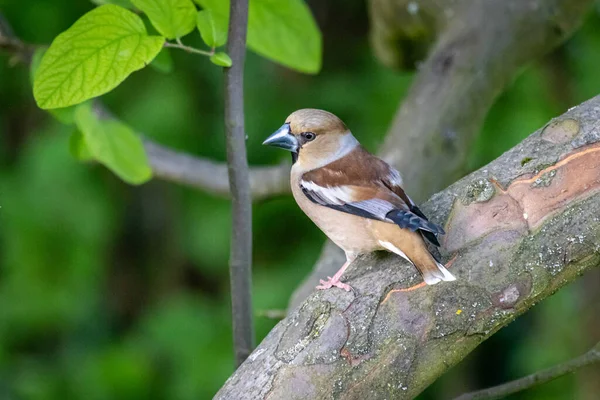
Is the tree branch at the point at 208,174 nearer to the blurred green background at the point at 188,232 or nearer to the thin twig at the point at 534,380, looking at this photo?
the blurred green background at the point at 188,232

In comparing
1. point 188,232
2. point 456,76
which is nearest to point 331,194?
point 456,76

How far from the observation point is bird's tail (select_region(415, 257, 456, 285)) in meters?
1.38

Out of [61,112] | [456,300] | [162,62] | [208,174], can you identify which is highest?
[456,300]

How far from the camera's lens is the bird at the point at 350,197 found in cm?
146

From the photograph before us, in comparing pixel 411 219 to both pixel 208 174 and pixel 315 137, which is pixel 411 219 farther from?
pixel 208 174

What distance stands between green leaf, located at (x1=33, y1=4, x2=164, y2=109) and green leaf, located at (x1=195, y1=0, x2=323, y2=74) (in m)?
0.50

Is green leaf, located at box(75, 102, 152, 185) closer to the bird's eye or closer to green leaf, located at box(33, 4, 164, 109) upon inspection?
green leaf, located at box(33, 4, 164, 109)

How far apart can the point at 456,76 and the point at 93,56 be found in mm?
1216

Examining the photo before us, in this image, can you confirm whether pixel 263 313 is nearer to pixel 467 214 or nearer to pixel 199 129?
pixel 467 214

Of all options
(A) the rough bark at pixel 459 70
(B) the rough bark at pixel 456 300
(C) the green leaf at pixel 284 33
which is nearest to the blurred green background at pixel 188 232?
(A) the rough bark at pixel 459 70

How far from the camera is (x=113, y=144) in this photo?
2.03 m

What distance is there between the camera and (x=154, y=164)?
273cm

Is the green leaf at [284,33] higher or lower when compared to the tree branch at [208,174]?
higher

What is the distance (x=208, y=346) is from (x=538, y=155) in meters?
2.46
